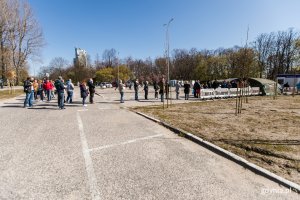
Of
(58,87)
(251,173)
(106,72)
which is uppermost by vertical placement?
(106,72)

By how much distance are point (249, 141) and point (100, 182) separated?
14.3ft

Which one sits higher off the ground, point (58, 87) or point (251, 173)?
point (58, 87)

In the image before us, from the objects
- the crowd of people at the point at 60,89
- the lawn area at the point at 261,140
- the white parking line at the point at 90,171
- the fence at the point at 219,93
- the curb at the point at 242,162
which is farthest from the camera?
the fence at the point at 219,93

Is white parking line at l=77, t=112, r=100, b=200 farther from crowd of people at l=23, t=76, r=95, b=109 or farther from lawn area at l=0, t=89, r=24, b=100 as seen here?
lawn area at l=0, t=89, r=24, b=100

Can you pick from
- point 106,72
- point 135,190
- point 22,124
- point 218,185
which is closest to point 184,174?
point 218,185

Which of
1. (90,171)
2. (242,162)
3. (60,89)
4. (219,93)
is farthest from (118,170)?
(219,93)

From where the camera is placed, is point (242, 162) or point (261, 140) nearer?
point (242, 162)

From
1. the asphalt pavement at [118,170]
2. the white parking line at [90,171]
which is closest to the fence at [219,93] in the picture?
the asphalt pavement at [118,170]

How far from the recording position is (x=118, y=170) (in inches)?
175

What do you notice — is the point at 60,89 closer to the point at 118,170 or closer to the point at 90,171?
the point at 90,171

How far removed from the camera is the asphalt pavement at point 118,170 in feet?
11.8

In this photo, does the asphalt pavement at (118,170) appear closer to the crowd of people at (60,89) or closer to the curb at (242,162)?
the curb at (242,162)

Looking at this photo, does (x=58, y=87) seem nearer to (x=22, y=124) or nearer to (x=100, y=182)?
(x=22, y=124)

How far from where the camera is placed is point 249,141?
6.36 m
